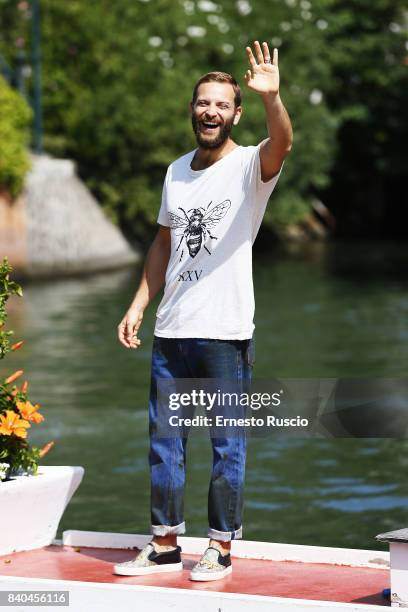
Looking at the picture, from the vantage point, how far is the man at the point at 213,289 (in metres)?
5.85

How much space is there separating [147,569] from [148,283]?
118 cm

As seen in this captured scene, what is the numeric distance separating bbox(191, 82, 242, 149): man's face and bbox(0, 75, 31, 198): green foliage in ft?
93.7

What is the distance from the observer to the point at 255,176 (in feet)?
19.1

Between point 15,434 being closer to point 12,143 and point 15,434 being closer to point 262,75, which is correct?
point 262,75

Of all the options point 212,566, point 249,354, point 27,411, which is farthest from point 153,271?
point 212,566

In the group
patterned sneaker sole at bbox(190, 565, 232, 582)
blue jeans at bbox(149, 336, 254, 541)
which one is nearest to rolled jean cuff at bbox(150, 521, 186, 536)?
blue jeans at bbox(149, 336, 254, 541)

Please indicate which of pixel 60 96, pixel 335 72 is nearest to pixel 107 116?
pixel 60 96

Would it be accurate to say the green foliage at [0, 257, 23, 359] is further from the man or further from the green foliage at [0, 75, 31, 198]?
the green foliage at [0, 75, 31, 198]

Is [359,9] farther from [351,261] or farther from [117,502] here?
[117,502]

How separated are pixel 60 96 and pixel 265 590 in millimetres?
36901

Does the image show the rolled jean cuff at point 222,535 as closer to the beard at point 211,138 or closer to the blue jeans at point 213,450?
the blue jeans at point 213,450

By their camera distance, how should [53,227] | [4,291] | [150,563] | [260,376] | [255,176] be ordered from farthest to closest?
[53,227] < [260,376] < [4,291] < [150,563] < [255,176]

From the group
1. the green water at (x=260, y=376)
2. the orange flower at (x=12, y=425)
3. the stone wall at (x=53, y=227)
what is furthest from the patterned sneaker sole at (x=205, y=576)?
the stone wall at (x=53, y=227)

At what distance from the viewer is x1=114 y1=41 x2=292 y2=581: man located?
5852 mm
